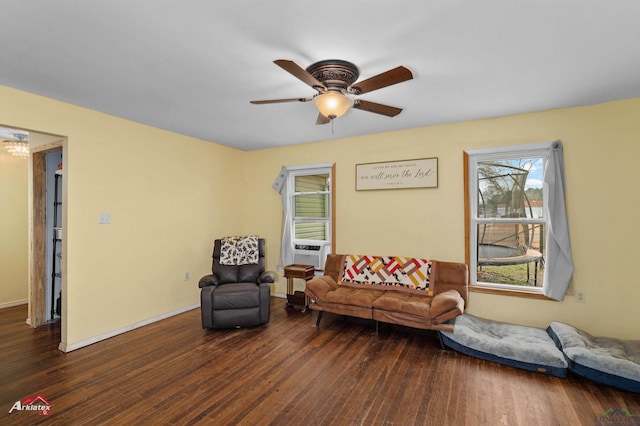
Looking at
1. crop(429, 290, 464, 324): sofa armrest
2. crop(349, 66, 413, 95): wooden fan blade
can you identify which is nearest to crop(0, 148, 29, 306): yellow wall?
crop(349, 66, 413, 95): wooden fan blade

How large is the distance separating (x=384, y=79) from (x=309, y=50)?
0.55 meters

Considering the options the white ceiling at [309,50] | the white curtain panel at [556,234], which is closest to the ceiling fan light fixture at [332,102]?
the white ceiling at [309,50]

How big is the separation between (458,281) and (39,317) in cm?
505

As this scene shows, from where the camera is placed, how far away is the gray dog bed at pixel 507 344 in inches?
102

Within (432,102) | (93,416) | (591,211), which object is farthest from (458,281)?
(93,416)

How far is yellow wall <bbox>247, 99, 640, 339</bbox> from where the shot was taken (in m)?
3.02

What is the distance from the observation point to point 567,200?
324 centimetres

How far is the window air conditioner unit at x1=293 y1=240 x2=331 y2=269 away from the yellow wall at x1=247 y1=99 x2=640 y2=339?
33cm

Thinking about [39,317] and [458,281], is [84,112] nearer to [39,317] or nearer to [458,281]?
[39,317]

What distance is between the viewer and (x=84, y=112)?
3209mm

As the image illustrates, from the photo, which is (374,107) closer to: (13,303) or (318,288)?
(318,288)

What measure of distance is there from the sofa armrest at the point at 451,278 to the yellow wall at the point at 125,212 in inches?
130

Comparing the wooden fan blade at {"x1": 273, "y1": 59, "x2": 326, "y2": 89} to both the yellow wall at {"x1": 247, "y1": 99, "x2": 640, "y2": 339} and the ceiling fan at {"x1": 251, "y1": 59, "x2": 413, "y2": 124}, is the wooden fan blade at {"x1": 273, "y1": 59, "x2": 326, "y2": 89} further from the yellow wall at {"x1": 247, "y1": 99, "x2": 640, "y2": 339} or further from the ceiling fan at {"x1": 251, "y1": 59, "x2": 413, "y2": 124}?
the yellow wall at {"x1": 247, "y1": 99, "x2": 640, "y2": 339}

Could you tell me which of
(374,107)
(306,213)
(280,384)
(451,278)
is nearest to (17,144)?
(306,213)
